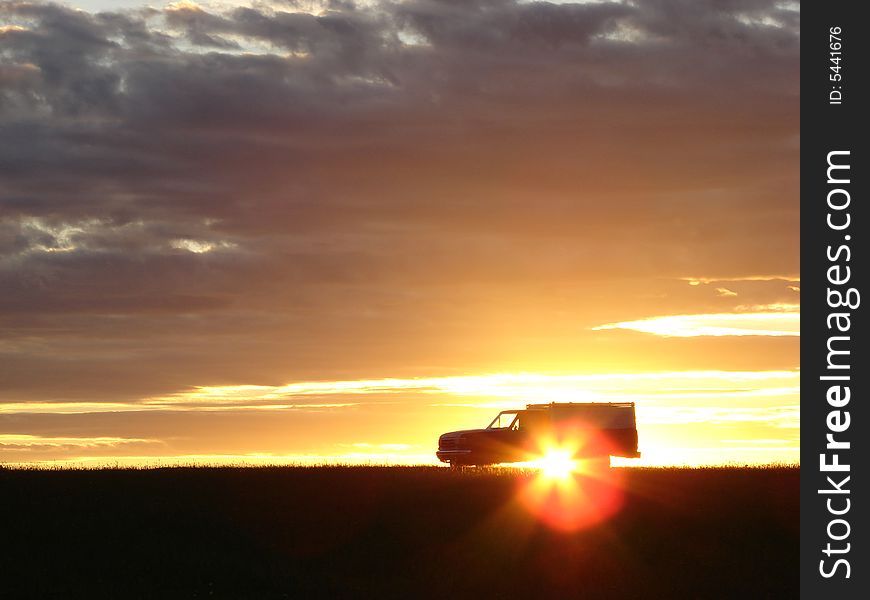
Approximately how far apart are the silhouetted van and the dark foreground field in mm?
6379

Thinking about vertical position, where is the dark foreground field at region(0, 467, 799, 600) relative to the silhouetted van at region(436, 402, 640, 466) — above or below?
below

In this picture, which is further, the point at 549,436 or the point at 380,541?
the point at 549,436

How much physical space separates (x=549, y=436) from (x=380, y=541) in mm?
15150

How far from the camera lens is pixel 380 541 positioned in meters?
36.4

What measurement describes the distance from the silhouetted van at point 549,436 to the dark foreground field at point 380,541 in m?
6.38

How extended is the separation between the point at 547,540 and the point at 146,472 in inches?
627

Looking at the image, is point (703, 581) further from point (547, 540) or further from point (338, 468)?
point (338, 468)

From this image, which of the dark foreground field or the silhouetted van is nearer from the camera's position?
the dark foreground field

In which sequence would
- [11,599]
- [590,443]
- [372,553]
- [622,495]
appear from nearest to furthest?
1. [11,599]
2. [372,553]
3. [622,495]
4. [590,443]

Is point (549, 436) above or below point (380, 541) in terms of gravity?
above

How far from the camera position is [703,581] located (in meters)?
33.8

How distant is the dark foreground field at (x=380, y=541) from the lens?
33344 millimetres

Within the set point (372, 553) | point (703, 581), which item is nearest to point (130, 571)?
point (372, 553)

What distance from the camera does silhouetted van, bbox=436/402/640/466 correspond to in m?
49.3
